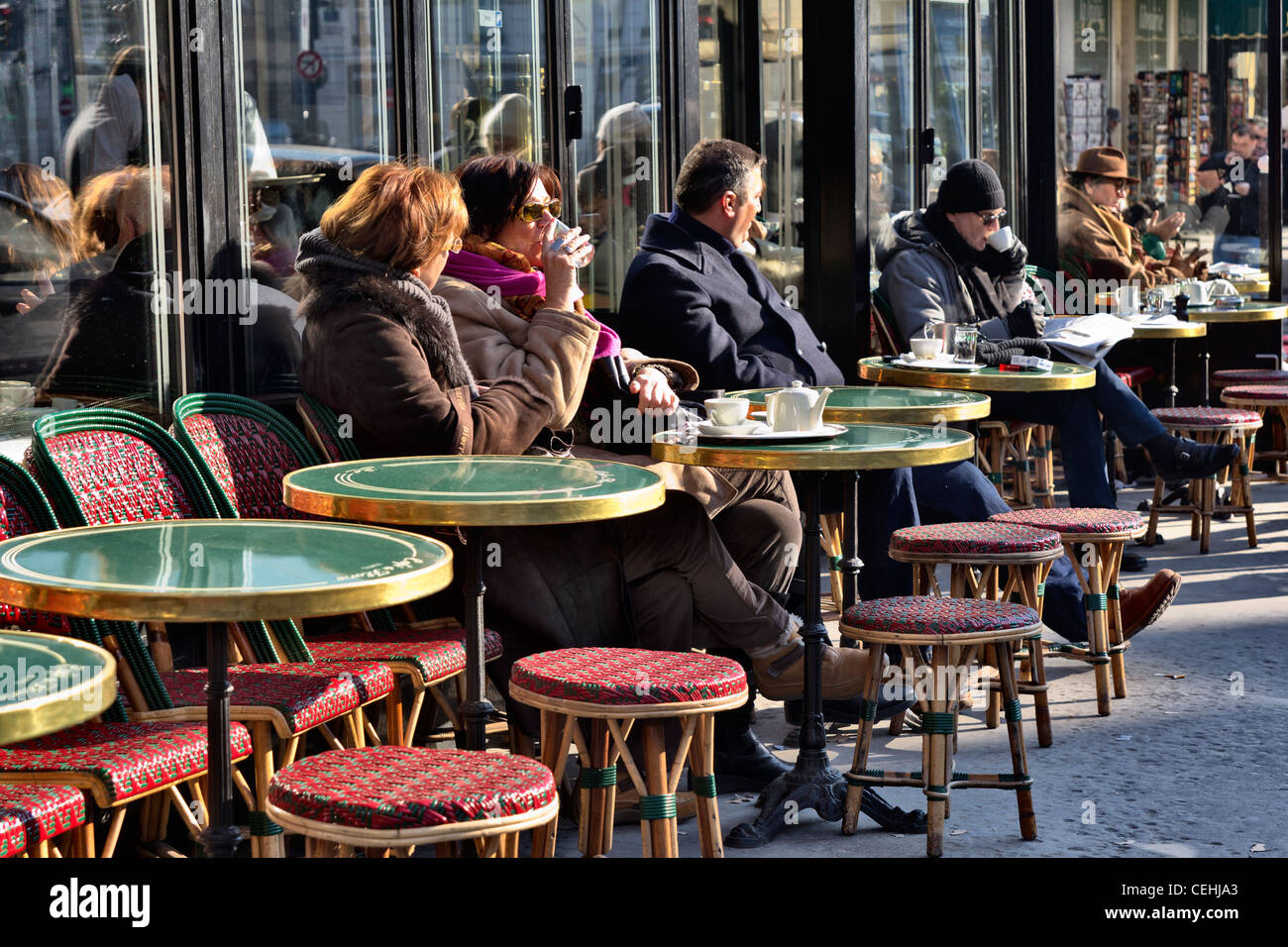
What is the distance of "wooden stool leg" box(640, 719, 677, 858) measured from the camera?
303 centimetres

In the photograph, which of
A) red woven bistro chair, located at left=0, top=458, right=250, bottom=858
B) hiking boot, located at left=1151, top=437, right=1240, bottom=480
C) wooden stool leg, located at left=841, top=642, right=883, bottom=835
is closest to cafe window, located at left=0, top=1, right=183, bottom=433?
red woven bistro chair, located at left=0, top=458, right=250, bottom=858

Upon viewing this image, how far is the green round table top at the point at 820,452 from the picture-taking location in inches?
140

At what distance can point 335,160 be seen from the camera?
4.79m

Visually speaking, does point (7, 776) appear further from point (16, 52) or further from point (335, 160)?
point (335, 160)

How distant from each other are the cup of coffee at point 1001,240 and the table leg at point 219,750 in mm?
4637

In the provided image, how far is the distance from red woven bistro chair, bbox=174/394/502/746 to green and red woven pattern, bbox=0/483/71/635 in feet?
1.80

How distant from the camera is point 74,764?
105 inches

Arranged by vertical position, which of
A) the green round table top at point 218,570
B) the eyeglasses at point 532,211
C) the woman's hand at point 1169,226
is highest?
the woman's hand at point 1169,226

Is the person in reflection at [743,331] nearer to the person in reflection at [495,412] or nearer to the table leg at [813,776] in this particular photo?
the person in reflection at [495,412]

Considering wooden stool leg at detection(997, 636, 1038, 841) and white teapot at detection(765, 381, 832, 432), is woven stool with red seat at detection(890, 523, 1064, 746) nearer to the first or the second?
wooden stool leg at detection(997, 636, 1038, 841)

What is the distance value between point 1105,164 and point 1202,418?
2.51m

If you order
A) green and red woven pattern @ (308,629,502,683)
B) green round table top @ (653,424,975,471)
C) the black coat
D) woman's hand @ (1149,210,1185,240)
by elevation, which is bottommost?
green and red woven pattern @ (308,629,502,683)

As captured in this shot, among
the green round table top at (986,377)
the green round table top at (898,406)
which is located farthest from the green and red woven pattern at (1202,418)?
the green round table top at (898,406)

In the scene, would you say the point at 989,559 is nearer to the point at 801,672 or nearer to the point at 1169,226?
the point at 801,672
